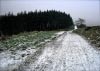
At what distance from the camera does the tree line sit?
86.1 m

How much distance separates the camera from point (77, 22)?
129 m

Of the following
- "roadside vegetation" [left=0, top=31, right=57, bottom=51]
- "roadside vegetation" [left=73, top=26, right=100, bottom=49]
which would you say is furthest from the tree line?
"roadside vegetation" [left=0, top=31, right=57, bottom=51]

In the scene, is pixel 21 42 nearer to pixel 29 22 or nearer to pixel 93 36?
pixel 93 36

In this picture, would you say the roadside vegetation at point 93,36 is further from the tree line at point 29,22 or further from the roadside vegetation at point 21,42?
the tree line at point 29,22

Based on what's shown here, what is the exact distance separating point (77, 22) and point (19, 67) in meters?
126

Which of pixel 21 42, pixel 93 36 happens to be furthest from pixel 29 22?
pixel 21 42

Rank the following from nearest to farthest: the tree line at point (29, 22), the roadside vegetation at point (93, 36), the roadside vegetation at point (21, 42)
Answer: the roadside vegetation at point (21, 42) → the roadside vegetation at point (93, 36) → the tree line at point (29, 22)

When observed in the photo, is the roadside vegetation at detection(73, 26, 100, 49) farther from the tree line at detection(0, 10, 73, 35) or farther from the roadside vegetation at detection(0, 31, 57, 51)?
the tree line at detection(0, 10, 73, 35)

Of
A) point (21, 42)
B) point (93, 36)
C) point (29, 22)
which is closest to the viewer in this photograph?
point (21, 42)

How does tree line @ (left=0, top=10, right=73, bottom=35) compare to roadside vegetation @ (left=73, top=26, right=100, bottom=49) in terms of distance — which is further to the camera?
tree line @ (left=0, top=10, right=73, bottom=35)

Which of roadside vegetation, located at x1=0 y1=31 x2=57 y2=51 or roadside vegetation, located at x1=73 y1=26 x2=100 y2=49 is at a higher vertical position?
roadside vegetation, located at x1=0 y1=31 x2=57 y2=51

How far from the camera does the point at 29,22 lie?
289 ft

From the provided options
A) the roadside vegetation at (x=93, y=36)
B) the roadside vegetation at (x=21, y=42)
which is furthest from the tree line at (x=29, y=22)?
the roadside vegetation at (x=21, y=42)

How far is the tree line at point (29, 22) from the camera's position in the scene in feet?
283
